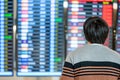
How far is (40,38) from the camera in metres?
2.32

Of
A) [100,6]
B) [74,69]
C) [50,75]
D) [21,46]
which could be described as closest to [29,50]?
[21,46]

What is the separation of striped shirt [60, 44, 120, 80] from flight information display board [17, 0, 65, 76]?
1.03 m

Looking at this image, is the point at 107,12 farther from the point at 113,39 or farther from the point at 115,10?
the point at 113,39

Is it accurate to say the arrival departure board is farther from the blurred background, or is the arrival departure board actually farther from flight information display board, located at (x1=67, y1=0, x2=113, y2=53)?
flight information display board, located at (x1=67, y1=0, x2=113, y2=53)

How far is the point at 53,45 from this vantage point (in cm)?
233

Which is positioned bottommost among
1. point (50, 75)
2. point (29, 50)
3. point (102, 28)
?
point (50, 75)

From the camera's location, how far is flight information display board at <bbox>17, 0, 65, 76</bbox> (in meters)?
2.32

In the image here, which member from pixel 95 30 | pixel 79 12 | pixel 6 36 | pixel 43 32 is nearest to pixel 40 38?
pixel 43 32

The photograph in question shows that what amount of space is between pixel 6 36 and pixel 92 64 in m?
1.23

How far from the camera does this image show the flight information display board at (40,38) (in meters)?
2.32

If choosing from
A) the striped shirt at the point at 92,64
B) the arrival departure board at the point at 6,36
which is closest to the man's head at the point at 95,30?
the striped shirt at the point at 92,64

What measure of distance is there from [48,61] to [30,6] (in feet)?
1.64

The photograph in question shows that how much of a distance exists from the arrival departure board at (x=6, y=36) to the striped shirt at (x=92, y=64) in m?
1.11

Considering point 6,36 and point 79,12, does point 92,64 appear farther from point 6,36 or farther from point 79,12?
point 6,36
